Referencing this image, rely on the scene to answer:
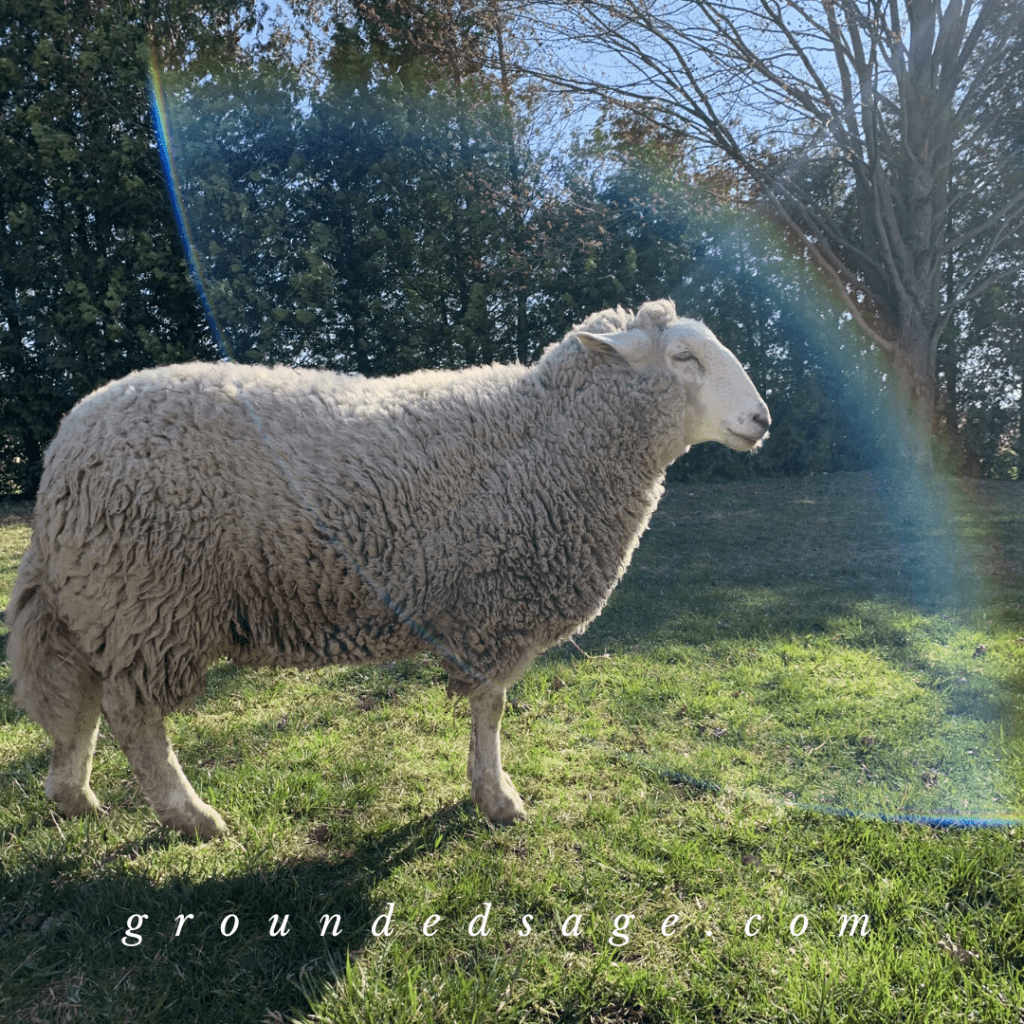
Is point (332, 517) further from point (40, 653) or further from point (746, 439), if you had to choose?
point (746, 439)

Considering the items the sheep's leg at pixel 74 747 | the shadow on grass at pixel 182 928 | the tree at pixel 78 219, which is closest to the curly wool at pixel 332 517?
the sheep's leg at pixel 74 747

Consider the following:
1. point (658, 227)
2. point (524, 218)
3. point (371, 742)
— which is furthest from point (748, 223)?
point (371, 742)

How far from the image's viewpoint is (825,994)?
1.77m

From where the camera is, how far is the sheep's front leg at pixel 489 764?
263 cm

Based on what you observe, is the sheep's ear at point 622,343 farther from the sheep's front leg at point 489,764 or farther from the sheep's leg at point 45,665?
the sheep's leg at point 45,665

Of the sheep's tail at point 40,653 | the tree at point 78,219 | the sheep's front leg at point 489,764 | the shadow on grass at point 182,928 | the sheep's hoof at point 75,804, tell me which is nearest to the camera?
the shadow on grass at point 182,928

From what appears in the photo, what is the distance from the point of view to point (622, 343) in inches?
106

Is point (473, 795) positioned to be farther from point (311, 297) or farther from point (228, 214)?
point (228, 214)

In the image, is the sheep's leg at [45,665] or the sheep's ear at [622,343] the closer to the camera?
the sheep's leg at [45,665]

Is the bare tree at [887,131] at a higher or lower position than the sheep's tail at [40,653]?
higher

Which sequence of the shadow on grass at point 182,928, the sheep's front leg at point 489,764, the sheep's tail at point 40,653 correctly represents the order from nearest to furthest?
the shadow on grass at point 182,928
the sheep's tail at point 40,653
the sheep's front leg at point 489,764

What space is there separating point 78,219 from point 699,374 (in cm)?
934

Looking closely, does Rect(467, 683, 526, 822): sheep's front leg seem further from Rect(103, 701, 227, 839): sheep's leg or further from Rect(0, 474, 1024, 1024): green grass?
Rect(103, 701, 227, 839): sheep's leg

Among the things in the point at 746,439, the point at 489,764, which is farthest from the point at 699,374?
the point at 489,764
